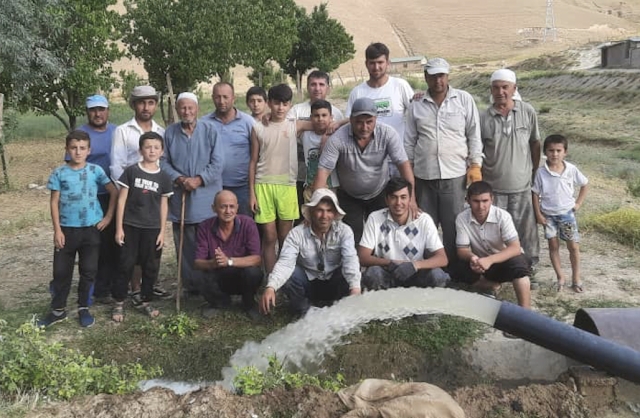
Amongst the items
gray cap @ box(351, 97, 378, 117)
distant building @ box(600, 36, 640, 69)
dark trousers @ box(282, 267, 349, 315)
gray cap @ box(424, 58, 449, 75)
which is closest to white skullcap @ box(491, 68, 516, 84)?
gray cap @ box(424, 58, 449, 75)

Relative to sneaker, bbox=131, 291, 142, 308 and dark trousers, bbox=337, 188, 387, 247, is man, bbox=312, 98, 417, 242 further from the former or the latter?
sneaker, bbox=131, 291, 142, 308

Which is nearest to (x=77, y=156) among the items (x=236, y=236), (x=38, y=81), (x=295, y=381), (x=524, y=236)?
(x=236, y=236)

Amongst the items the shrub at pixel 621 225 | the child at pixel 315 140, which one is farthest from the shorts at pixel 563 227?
the child at pixel 315 140

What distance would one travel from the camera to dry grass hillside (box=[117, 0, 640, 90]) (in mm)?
83188

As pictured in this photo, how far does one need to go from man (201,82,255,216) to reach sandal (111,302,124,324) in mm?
1387

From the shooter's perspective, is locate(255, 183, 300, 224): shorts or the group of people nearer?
the group of people

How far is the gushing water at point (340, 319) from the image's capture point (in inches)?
184

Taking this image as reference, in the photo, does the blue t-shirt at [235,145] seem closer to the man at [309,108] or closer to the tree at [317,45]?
the man at [309,108]

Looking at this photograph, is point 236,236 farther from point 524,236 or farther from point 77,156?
point 524,236

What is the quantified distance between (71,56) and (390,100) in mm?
9828

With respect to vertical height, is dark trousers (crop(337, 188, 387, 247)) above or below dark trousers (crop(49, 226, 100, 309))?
above

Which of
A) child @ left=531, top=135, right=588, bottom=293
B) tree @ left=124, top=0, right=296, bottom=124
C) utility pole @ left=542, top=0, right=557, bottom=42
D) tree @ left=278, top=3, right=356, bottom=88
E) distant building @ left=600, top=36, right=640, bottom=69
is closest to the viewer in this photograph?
child @ left=531, top=135, right=588, bottom=293

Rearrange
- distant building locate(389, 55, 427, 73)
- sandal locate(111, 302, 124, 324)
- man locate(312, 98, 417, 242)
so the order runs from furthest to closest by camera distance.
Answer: distant building locate(389, 55, 427, 73), sandal locate(111, 302, 124, 324), man locate(312, 98, 417, 242)

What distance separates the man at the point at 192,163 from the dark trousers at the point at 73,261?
766 mm
